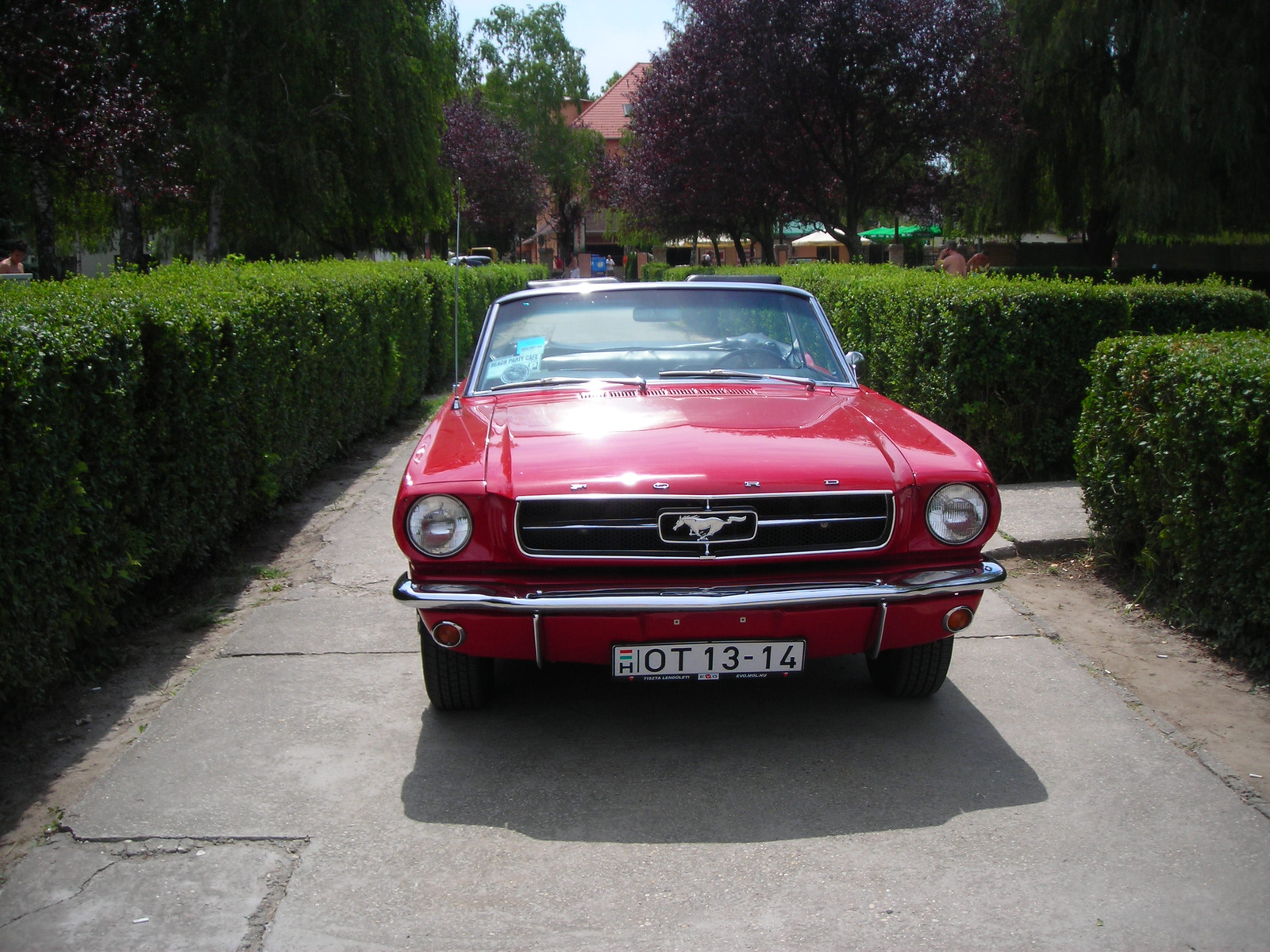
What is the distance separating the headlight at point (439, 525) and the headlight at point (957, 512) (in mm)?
1621

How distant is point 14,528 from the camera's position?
13.2 ft

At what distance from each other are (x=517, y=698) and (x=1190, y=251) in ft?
126

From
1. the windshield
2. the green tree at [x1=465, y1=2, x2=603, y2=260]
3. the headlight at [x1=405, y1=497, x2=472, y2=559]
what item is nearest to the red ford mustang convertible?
the headlight at [x1=405, y1=497, x2=472, y2=559]

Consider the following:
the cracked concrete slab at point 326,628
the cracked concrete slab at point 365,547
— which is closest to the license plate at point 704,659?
the cracked concrete slab at point 326,628

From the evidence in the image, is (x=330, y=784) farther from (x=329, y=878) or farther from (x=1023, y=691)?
(x=1023, y=691)

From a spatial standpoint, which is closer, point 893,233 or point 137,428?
point 137,428

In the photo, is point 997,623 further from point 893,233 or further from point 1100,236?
point 893,233

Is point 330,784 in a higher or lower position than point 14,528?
lower

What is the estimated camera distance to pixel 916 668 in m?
4.48

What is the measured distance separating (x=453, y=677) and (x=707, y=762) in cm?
102

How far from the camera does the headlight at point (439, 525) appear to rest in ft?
12.9

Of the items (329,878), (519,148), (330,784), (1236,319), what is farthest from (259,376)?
(519,148)

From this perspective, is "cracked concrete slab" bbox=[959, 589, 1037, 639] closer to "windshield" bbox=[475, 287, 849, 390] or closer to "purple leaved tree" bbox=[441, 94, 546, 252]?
"windshield" bbox=[475, 287, 849, 390]

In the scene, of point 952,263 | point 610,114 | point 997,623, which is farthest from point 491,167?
point 997,623
